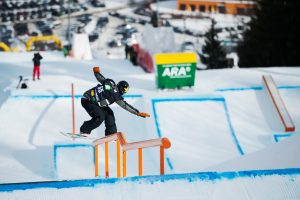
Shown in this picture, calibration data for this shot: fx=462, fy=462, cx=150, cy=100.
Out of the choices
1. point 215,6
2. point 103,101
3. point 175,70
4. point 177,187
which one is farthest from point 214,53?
point 215,6

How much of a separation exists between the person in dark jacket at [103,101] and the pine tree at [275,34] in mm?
22178

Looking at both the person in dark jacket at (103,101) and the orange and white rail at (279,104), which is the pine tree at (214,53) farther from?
the person in dark jacket at (103,101)

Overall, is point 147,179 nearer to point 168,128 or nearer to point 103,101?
point 103,101

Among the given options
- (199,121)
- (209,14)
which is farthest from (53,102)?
(209,14)

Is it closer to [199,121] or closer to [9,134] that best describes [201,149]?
[199,121]

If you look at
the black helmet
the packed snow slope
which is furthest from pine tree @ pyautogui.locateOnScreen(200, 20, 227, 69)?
the black helmet

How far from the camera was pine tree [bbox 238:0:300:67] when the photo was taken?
28.8m

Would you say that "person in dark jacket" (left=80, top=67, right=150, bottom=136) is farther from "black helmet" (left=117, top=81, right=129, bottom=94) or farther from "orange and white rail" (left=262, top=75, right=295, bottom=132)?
"orange and white rail" (left=262, top=75, right=295, bottom=132)

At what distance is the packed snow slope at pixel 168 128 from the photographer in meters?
10.7

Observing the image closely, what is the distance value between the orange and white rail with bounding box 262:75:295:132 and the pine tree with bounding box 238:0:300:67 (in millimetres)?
13179

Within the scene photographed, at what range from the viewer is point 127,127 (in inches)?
545

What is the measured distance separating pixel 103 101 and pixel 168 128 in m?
5.23

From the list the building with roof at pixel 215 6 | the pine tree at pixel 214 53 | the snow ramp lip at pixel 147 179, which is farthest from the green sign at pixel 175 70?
the building with roof at pixel 215 6

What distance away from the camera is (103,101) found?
28.3 ft
